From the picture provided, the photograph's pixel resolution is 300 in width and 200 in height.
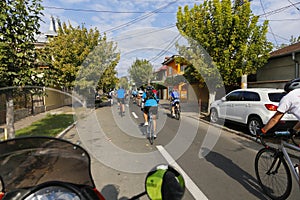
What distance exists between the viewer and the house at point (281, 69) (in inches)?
487

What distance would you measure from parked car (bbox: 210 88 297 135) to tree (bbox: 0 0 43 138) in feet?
23.4

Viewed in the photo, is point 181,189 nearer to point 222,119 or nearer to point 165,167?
point 165,167

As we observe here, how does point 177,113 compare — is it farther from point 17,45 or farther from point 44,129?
point 17,45

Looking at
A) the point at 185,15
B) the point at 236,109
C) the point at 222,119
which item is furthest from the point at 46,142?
the point at 185,15

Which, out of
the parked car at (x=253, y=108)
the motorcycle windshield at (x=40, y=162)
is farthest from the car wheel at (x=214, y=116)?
the motorcycle windshield at (x=40, y=162)

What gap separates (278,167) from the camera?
3436 millimetres

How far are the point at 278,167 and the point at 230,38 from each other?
30.5 ft

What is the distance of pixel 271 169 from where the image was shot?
3588 mm

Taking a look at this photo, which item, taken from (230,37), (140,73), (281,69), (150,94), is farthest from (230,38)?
(140,73)

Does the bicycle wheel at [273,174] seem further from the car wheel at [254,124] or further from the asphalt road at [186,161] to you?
the car wheel at [254,124]

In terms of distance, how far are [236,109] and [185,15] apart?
7.17 metres

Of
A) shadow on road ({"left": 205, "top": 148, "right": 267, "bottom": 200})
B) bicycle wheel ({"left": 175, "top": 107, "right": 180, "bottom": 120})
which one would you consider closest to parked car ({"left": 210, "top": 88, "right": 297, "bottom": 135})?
bicycle wheel ({"left": 175, "top": 107, "right": 180, "bottom": 120})

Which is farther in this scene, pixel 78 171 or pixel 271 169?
pixel 271 169

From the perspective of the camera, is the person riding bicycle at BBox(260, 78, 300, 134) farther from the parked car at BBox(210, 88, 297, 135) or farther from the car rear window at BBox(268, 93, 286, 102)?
the car rear window at BBox(268, 93, 286, 102)
